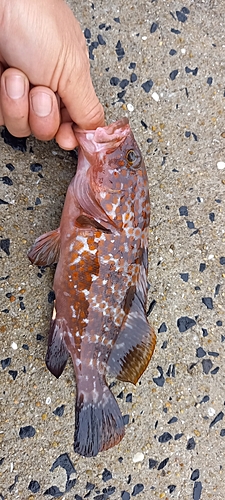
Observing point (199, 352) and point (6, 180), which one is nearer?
point (6, 180)

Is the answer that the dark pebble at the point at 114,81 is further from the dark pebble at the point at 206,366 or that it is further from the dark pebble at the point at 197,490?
the dark pebble at the point at 197,490

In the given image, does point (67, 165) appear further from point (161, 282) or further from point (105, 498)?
point (105, 498)

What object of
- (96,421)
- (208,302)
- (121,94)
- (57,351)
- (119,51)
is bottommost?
(96,421)

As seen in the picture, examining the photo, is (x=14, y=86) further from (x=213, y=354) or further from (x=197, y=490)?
(x=197, y=490)

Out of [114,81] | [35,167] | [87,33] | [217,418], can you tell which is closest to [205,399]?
[217,418]

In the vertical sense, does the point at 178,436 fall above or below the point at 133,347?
below

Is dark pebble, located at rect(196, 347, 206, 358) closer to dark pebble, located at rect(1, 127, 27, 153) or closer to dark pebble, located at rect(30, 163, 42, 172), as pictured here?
dark pebble, located at rect(30, 163, 42, 172)
